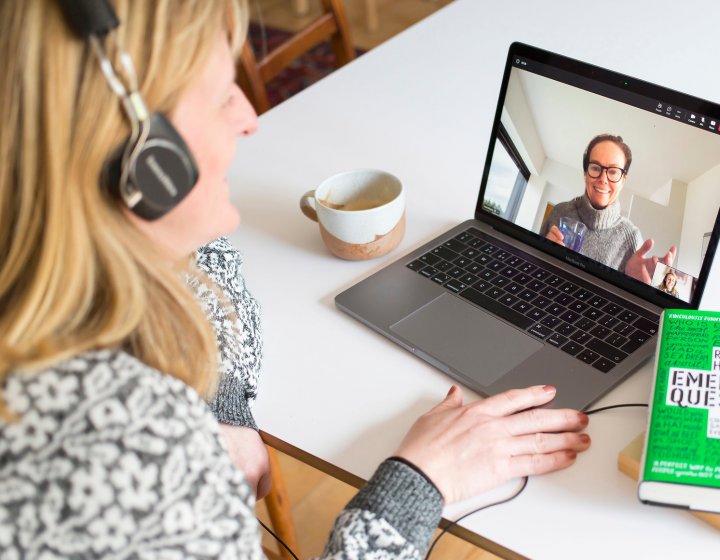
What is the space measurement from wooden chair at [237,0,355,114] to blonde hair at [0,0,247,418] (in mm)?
998

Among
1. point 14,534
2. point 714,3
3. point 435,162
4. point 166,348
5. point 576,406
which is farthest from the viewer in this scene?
point 714,3

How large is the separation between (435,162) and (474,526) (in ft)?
2.17

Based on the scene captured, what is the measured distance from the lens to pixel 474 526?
2.65ft

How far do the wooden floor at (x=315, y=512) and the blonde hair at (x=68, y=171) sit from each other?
100cm

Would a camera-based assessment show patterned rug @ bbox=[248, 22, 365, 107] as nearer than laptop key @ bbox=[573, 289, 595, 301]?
No

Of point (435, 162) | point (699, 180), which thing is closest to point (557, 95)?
point (699, 180)

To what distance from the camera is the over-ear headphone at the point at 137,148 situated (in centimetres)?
61

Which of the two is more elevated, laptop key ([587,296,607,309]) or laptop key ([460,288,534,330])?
laptop key ([587,296,607,309])

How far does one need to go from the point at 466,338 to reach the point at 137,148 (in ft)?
1.57

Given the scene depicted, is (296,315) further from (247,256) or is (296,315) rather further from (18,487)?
(18,487)

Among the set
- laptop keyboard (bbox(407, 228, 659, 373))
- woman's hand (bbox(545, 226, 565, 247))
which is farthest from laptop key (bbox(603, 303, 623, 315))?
woman's hand (bbox(545, 226, 565, 247))

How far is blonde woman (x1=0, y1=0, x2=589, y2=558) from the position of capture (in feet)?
2.08

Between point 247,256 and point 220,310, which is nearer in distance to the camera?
point 220,310

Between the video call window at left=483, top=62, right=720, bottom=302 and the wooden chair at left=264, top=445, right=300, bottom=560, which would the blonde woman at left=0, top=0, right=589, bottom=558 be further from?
the wooden chair at left=264, top=445, right=300, bottom=560
